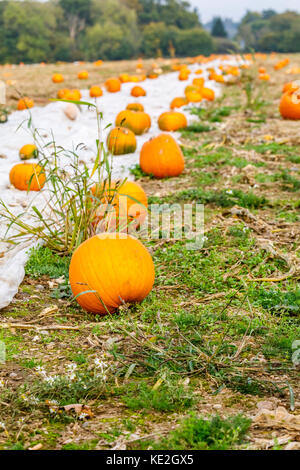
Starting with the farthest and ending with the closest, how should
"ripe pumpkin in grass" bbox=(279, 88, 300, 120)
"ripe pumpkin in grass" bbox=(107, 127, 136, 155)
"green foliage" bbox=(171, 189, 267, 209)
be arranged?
1. "ripe pumpkin in grass" bbox=(279, 88, 300, 120)
2. "ripe pumpkin in grass" bbox=(107, 127, 136, 155)
3. "green foliage" bbox=(171, 189, 267, 209)

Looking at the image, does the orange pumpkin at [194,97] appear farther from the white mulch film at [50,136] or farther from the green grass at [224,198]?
the green grass at [224,198]

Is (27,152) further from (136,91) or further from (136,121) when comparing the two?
(136,91)

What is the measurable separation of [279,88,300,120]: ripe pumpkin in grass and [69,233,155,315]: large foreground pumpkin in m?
6.98

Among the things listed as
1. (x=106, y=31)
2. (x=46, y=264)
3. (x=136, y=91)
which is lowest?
(x=46, y=264)

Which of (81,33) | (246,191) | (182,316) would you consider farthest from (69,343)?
(81,33)

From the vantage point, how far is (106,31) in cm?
4288

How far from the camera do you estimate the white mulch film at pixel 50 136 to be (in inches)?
158

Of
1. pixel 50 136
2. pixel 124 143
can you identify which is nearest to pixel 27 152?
pixel 50 136

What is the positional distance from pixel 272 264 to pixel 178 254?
0.77 meters

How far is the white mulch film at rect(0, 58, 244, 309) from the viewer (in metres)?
4.01

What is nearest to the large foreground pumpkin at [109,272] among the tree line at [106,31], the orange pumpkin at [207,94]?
the orange pumpkin at [207,94]

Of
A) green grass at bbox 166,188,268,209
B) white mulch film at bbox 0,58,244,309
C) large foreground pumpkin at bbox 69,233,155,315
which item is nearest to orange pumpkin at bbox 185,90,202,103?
white mulch film at bbox 0,58,244,309

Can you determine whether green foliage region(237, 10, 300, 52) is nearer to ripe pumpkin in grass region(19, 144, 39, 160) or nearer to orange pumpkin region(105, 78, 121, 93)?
orange pumpkin region(105, 78, 121, 93)

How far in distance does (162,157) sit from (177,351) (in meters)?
3.81
